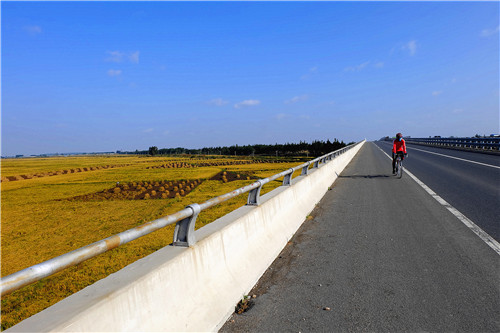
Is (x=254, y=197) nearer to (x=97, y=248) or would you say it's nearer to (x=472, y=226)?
(x=97, y=248)

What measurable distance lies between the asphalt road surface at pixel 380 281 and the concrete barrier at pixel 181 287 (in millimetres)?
281

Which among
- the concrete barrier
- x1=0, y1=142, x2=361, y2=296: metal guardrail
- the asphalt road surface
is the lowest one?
the asphalt road surface

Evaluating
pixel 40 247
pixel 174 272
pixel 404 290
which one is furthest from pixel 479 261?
pixel 40 247

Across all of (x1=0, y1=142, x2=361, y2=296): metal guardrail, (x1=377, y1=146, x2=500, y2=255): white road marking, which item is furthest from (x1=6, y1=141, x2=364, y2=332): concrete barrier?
(x1=377, y1=146, x2=500, y2=255): white road marking

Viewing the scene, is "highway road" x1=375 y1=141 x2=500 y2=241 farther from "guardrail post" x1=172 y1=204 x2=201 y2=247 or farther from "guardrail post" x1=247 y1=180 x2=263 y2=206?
"guardrail post" x1=172 y1=204 x2=201 y2=247

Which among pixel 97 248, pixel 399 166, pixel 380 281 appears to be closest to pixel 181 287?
pixel 97 248

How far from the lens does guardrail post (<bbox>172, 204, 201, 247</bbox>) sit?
10.9ft

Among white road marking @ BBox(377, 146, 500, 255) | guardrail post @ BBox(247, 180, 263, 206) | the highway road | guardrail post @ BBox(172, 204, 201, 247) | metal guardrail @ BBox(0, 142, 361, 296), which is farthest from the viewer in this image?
the highway road

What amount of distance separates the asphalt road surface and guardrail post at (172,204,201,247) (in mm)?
951

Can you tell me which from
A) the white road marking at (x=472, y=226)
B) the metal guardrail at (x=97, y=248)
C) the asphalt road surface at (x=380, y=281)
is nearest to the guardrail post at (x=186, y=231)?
the metal guardrail at (x=97, y=248)

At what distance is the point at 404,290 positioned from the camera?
13.1 ft

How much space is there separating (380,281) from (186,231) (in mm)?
2683

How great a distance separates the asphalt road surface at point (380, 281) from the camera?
10.9 feet

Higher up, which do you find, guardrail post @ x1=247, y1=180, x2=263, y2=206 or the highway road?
guardrail post @ x1=247, y1=180, x2=263, y2=206
